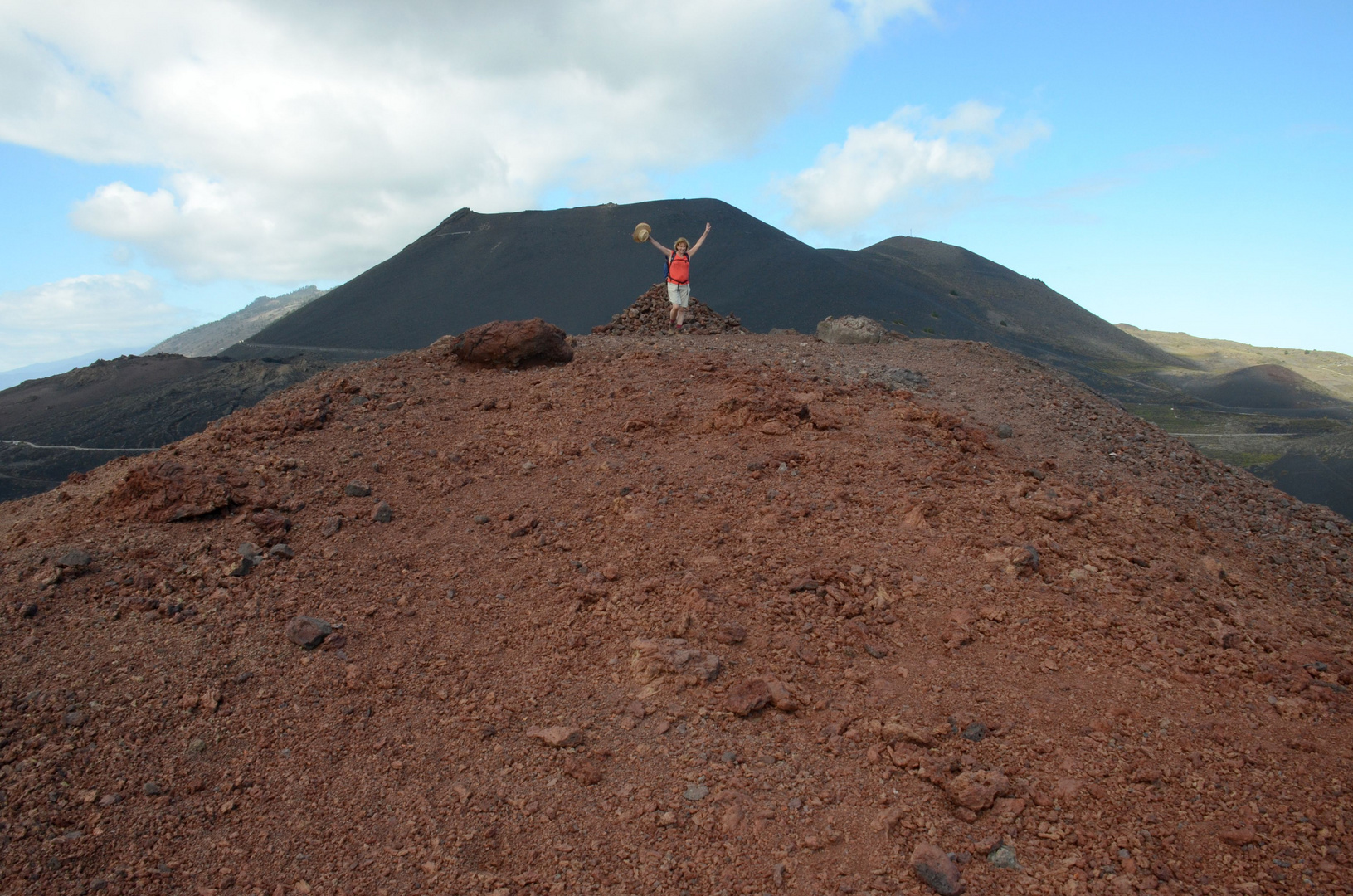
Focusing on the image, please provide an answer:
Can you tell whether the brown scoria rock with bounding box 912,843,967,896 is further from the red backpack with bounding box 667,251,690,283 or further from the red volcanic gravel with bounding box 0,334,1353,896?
the red backpack with bounding box 667,251,690,283

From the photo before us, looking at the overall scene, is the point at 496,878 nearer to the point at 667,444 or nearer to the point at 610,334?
the point at 667,444

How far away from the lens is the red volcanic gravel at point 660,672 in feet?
8.15

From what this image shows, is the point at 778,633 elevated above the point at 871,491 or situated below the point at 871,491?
below

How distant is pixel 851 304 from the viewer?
15633 mm

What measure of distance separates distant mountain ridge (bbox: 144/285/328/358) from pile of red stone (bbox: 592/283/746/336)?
24.6 meters

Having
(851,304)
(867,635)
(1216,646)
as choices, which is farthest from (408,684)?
(851,304)

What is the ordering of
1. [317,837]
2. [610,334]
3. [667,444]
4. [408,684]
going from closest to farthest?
1. [317,837]
2. [408,684]
3. [667,444]
4. [610,334]

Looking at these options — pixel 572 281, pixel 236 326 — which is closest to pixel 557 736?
pixel 572 281

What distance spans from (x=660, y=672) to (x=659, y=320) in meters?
7.58

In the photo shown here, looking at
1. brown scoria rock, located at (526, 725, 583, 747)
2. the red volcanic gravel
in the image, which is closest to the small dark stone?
the red volcanic gravel

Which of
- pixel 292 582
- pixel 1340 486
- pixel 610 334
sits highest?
pixel 610 334

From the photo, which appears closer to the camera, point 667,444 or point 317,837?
point 317,837

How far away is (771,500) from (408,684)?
233cm

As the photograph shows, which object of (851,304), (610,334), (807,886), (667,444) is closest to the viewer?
(807,886)
